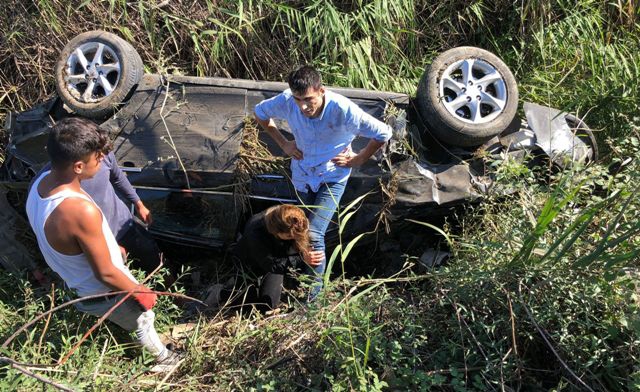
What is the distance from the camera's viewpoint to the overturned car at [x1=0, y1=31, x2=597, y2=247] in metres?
3.59

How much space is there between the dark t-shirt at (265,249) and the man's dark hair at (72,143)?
40.4 inches

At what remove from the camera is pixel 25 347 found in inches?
110

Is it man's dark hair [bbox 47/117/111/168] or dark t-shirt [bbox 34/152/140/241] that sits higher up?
man's dark hair [bbox 47/117/111/168]

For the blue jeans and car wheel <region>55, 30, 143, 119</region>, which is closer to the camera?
the blue jeans

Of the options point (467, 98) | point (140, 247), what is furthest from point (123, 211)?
point (467, 98)

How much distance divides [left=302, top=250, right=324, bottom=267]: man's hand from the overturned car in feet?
1.45

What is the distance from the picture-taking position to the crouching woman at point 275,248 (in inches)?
117

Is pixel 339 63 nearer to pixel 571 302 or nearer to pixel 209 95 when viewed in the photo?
pixel 209 95

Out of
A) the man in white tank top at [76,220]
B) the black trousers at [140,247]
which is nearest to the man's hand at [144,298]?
the man in white tank top at [76,220]

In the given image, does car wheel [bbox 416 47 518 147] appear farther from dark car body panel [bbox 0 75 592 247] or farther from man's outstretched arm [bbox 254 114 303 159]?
man's outstretched arm [bbox 254 114 303 159]

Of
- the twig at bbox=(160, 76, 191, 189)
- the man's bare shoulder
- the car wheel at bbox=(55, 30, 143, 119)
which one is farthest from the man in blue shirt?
the man's bare shoulder

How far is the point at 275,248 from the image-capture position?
10.5 ft

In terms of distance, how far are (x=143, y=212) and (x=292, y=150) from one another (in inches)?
41.2

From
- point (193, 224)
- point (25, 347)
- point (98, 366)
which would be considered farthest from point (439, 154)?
point (25, 347)
